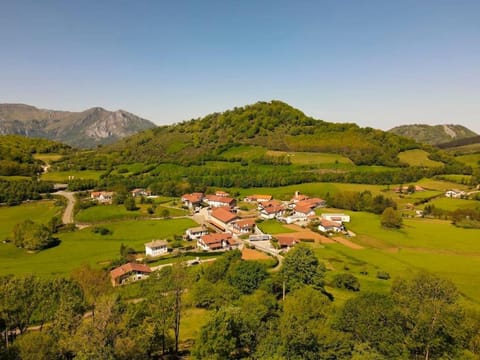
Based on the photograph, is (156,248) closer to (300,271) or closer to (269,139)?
(300,271)

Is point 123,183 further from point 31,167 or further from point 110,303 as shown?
point 110,303

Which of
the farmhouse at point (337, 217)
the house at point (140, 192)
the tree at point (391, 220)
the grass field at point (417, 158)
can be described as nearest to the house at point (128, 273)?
the farmhouse at point (337, 217)

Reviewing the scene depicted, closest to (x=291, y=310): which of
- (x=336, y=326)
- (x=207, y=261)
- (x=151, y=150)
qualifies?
(x=336, y=326)

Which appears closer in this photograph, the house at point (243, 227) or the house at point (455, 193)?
the house at point (243, 227)

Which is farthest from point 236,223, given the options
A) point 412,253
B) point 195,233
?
point 412,253

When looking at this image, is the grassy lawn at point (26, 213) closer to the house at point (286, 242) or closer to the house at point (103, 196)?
the house at point (103, 196)

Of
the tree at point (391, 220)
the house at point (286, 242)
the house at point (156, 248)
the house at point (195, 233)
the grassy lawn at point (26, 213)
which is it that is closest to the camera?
the house at point (156, 248)

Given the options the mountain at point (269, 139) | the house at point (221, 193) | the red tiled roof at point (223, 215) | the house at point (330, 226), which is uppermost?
the mountain at point (269, 139)
